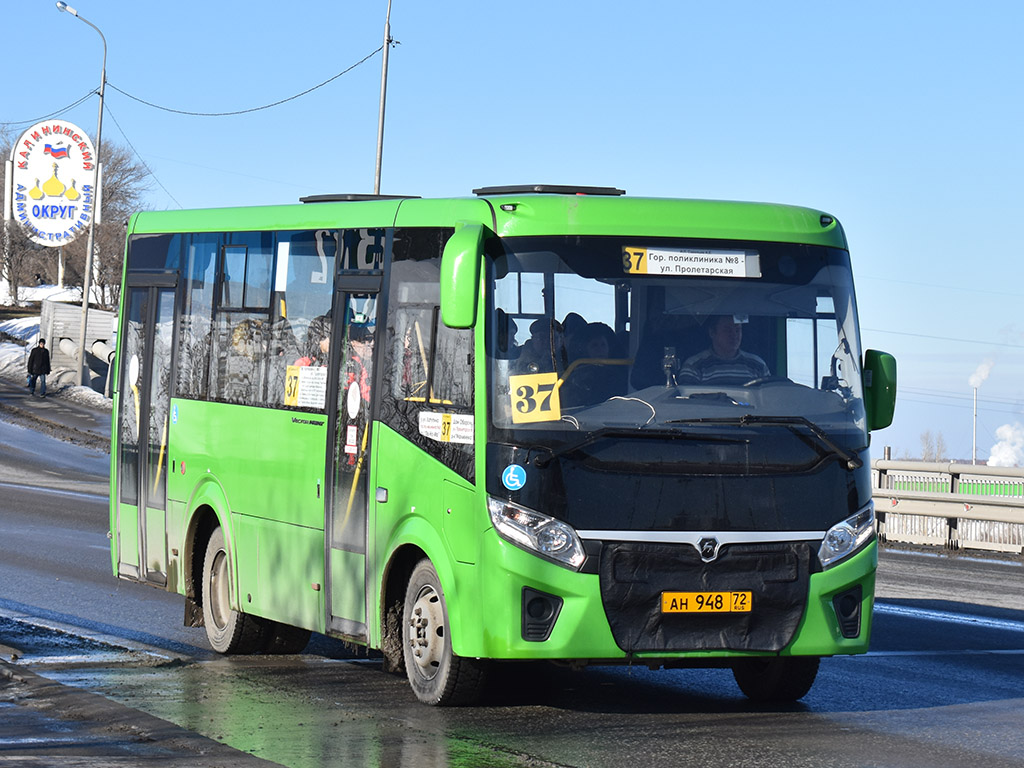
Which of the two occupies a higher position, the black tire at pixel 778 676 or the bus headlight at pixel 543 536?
the bus headlight at pixel 543 536

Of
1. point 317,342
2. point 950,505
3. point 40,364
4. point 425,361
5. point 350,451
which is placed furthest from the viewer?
point 40,364

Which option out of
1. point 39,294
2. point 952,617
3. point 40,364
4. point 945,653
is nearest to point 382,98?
point 40,364

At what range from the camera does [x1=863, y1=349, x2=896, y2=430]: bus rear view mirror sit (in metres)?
9.13

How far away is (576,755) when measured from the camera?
24.9ft

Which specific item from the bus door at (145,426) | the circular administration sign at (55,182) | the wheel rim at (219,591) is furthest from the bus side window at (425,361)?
the circular administration sign at (55,182)

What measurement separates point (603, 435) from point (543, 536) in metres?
0.58

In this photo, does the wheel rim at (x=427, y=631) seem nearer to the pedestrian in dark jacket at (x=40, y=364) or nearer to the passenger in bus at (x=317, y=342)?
the passenger in bus at (x=317, y=342)

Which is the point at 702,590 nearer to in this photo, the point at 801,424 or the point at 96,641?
the point at 801,424

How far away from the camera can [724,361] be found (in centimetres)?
855

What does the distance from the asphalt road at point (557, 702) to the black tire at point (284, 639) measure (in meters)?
0.12

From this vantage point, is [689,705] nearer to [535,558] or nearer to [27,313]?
[535,558]

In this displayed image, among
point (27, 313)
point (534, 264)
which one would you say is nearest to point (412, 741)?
point (534, 264)

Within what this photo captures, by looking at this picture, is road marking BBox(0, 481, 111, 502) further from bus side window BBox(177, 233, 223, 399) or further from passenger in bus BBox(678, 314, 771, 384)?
passenger in bus BBox(678, 314, 771, 384)

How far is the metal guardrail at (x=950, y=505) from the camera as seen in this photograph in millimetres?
20828
